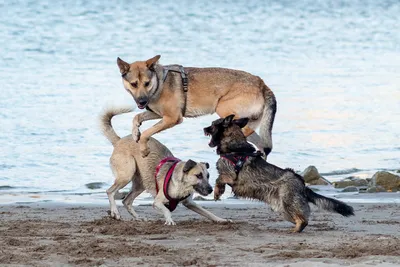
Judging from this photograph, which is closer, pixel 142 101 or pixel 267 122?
pixel 142 101

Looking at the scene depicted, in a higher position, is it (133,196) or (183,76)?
(183,76)

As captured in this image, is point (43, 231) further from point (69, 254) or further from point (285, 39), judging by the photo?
point (285, 39)

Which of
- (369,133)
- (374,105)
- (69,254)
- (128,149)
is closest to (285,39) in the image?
(374,105)

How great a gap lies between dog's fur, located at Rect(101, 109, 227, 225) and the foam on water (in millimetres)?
659

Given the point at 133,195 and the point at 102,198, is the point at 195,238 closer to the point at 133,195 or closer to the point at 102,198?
the point at 133,195

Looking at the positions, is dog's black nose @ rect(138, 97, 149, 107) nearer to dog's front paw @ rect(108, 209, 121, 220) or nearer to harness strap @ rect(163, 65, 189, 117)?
harness strap @ rect(163, 65, 189, 117)

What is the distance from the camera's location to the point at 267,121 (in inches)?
407

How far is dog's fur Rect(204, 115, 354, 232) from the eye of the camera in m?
8.84

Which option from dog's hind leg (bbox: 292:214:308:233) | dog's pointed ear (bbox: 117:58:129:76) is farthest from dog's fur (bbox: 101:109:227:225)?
dog's hind leg (bbox: 292:214:308:233)

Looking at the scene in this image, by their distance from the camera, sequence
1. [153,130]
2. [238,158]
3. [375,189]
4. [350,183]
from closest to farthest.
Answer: [238,158]
[153,130]
[375,189]
[350,183]

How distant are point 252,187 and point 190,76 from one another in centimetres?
186

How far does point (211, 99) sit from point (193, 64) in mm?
14659

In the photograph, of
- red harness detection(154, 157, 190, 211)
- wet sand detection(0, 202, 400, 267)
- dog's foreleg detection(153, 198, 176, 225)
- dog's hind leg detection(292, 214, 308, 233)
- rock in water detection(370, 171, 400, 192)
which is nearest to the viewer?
wet sand detection(0, 202, 400, 267)

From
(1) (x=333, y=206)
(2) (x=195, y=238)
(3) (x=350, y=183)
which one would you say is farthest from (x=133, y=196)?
(3) (x=350, y=183)
